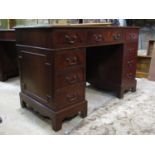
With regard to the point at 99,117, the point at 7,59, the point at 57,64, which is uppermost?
the point at 57,64

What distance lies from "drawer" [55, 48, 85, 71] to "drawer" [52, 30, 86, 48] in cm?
5

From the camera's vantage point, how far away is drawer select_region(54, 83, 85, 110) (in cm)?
144

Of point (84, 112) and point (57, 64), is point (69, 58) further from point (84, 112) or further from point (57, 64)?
point (84, 112)

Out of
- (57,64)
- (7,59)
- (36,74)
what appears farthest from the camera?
(7,59)

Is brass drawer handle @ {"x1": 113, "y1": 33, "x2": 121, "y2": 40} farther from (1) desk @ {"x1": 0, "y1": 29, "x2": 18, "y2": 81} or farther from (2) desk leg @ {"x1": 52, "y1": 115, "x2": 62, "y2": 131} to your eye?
(1) desk @ {"x1": 0, "y1": 29, "x2": 18, "y2": 81}

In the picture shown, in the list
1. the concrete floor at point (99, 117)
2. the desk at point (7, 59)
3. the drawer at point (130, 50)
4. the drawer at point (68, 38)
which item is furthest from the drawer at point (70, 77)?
the desk at point (7, 59)

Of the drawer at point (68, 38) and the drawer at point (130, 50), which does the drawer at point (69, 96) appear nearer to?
the drawer at point (68, 38)

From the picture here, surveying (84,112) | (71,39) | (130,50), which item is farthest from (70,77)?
(130,50)

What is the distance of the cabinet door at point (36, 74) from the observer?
144cm

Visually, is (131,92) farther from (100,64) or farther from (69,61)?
(69,61)

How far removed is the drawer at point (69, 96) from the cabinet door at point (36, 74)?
0.26ft

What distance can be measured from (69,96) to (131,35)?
1.08 meters

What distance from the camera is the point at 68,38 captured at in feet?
4.49
